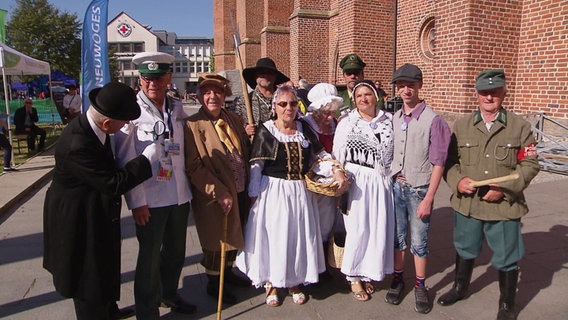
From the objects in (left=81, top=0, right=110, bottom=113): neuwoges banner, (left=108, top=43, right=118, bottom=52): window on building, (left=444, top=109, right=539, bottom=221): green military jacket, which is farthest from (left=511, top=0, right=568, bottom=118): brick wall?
(left=108, top=43, right=118, bottom=52): window on building

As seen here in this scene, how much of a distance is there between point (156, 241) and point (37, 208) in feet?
15.4

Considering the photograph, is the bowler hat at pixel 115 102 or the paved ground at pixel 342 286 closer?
the bowler hat at pixel 115 102

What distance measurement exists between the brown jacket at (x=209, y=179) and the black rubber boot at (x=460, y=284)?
1.82 m

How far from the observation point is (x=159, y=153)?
2.69 m

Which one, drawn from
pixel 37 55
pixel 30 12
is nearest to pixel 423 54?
pixel 37 55

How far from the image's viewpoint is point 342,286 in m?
3.72

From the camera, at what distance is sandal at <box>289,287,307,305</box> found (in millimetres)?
3396

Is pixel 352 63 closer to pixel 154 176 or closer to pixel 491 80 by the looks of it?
pixel 491 80

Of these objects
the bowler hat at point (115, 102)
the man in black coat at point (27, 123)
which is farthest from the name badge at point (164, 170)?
the man in black coat at point (27, 123)

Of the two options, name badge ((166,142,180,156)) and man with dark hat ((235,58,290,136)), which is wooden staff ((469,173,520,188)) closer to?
man with dark hat ((235,58,290,136))

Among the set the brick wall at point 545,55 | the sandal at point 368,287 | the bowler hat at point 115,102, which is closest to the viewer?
the bowler hat at point 115,102

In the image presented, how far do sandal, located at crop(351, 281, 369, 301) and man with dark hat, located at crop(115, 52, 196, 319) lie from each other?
163 cm

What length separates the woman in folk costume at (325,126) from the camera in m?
3.54

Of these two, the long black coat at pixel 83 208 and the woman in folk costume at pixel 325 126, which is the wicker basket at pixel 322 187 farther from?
the long black coat at pixel 83 208
